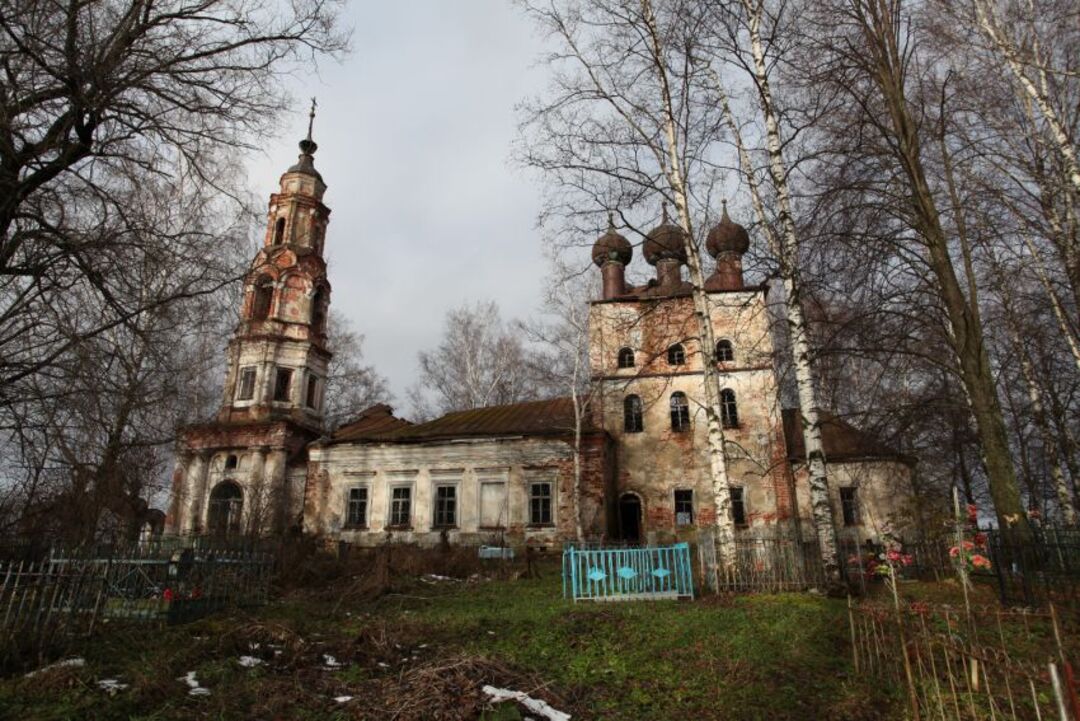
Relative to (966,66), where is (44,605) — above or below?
below

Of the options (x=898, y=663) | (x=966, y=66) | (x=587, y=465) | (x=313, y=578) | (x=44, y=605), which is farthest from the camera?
(x=587, y=465)

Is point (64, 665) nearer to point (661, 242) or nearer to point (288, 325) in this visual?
point (288, 325)

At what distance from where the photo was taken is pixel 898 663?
595 centimetres

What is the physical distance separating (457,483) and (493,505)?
1.66 metres

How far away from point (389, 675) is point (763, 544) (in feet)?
24.6

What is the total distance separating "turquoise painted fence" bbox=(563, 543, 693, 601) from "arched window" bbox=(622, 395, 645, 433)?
42.8 feet

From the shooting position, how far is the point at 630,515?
24.2m

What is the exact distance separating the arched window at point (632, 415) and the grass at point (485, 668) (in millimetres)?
15210

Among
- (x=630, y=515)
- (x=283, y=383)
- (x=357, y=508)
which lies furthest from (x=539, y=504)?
(x=283, y=383)

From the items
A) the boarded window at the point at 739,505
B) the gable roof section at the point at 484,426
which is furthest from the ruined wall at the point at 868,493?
the gable roof section at the point at 484,426

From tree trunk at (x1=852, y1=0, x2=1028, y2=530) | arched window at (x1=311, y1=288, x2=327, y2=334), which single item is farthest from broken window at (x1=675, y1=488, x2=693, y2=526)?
arched window at (x1=311, y1=288, x2=327, y2=334)

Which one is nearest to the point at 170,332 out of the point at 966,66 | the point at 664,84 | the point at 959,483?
the point at 664,84

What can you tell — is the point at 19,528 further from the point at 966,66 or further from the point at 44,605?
the point at 966,66

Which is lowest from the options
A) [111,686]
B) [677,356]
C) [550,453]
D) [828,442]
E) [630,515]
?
[111,686]
